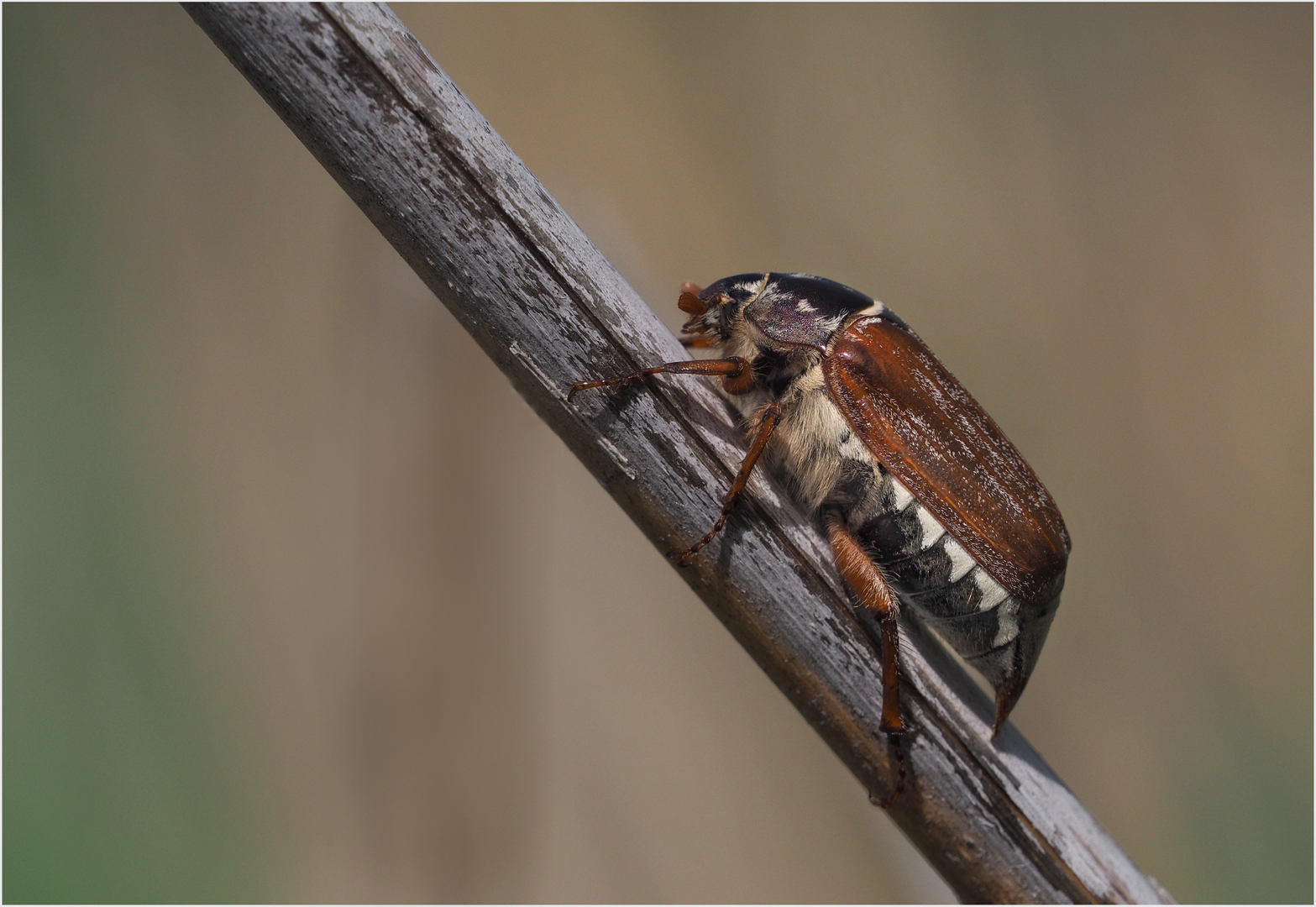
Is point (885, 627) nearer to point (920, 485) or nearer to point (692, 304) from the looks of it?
point (920, 485)

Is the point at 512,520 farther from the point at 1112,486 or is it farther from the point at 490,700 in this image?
the point at 1112,486

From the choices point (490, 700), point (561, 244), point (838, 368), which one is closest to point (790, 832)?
point (490, 700)

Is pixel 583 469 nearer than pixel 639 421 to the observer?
No

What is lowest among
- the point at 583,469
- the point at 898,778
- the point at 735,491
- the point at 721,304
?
the point at 898,778

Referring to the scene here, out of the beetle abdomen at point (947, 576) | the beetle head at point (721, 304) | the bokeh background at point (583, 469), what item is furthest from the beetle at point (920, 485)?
the bokeh background at point (583, 469)

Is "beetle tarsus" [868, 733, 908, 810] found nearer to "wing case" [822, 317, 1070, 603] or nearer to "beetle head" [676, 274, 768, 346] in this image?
"wing case" [822, 317, 1070, 603]

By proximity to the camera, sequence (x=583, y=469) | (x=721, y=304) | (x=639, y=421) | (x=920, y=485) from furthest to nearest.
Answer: (x=583, y=469) < (x=721, y=304) < (x=920, y=485) < (x=639, y=421)

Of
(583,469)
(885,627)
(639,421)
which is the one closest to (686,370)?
(639,421)

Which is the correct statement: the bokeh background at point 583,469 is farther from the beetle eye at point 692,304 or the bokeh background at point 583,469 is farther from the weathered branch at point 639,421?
the weathered branch at point 639,421
